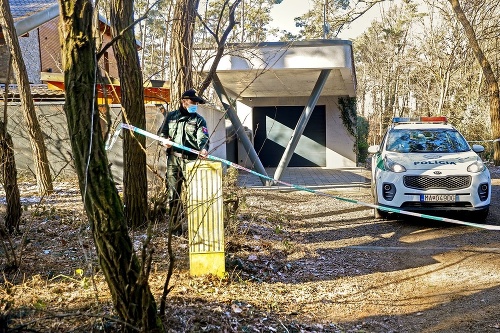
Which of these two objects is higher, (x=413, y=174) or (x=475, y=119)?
(x=475, y=119)

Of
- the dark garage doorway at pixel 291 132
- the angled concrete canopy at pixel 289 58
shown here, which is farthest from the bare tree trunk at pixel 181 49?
the dark garage doorway at pixel 291 132

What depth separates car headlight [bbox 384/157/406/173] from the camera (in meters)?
8.66

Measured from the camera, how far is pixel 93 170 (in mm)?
3049

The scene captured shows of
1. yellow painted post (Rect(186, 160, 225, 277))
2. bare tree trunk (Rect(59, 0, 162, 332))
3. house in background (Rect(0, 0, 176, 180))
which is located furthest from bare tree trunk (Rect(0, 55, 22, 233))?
bare tree trunk (Rect(59, 0, 162, 332))

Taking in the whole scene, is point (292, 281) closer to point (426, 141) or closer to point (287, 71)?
point (426, 141)

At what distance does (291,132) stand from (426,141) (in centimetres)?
1177

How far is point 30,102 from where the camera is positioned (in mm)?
10422

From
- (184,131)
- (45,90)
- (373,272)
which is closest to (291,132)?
(45,90)

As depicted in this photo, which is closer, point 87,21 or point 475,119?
point 87,21

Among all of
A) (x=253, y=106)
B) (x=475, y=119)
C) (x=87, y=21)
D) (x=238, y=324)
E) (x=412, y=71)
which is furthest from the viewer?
(x=412, y=71)

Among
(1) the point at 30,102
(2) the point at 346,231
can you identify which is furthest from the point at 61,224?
(2) the point at 346,231

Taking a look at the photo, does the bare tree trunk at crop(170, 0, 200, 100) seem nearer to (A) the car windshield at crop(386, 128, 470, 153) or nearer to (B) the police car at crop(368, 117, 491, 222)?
(B) the police car at crop(368, 117, 491, 222)

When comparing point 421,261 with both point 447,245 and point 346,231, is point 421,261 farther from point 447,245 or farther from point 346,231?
point 346,231

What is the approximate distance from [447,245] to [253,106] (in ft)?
47.9
